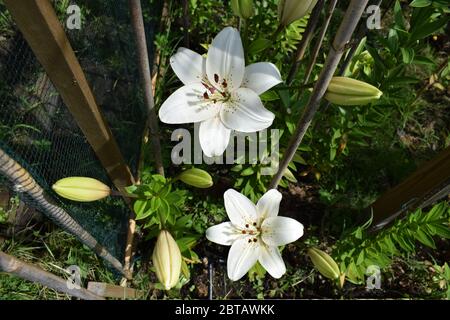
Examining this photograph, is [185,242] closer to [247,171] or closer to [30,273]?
[247,171]

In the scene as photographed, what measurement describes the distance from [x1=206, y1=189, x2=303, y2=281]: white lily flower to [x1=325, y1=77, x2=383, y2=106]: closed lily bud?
384 millimetres

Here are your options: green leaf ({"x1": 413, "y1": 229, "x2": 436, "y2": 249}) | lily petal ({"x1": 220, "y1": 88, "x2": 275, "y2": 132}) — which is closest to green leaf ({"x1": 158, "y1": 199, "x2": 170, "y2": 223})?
lily petal ({"x1": 220, "y1": 88, "x2": 275, "y2": 132})

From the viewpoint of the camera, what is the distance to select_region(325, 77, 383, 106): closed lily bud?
0.83 metres

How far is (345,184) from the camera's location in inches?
73.5

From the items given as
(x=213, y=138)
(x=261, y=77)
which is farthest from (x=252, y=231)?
(x=261, y=77)

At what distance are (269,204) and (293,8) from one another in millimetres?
514

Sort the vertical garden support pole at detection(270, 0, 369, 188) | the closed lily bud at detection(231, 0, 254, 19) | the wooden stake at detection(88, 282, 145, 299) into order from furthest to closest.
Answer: the wooden stake at detection(88, 282, 145, 299) < the closed lily bud at detection(231, 0, 254, 19) < the vertical garden support pole at detection(270, 0, 369, 188)

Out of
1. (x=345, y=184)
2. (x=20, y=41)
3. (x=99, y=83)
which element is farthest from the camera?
(x=345, y=184)

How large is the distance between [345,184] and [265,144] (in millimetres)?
633

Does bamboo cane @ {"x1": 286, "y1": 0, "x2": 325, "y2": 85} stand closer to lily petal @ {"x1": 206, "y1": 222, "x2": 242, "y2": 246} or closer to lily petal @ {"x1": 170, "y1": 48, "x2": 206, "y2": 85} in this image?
lily petal @ {"x1": 170, "y1": 48, "x2": 206, "y2": 85}

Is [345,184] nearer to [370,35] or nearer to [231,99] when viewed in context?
[370,35]

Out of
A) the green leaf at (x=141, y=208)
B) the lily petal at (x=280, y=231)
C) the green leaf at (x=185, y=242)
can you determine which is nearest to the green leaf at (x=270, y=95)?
the lily petal at (x=280, y=231)

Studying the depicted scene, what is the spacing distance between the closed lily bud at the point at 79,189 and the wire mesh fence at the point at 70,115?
5.3 inches
